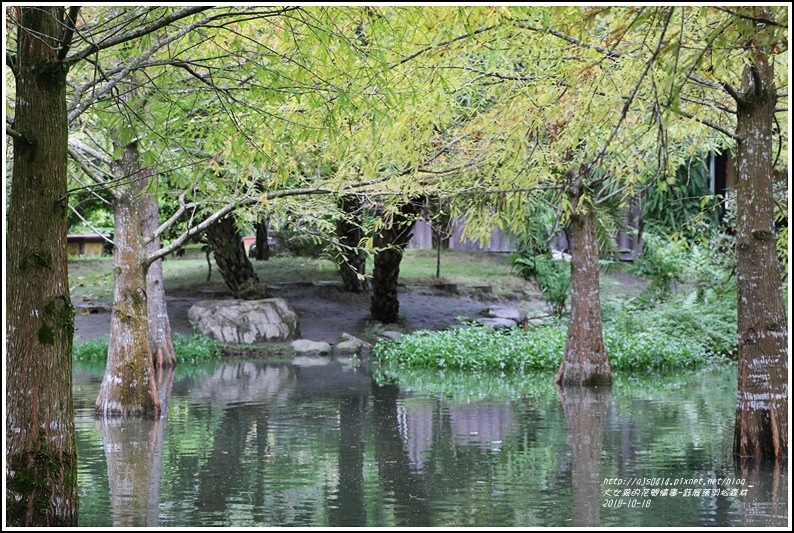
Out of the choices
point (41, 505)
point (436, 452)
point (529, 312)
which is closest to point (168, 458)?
point (436, 452)

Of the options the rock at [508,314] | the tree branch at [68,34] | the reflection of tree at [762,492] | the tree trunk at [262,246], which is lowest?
the reflection of tree at [762,492]

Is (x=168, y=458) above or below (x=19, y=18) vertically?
below

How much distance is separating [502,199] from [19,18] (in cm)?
563

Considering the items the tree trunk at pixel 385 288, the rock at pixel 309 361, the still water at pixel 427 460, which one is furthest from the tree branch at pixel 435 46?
the tree trunk at pixel 385 288

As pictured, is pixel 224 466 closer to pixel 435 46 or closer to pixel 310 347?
pixel 435 46

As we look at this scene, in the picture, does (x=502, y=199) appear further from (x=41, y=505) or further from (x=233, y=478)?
(x=41, y=505)

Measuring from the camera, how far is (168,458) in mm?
10297

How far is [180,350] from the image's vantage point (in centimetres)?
2311

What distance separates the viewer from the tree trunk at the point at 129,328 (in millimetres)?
13062

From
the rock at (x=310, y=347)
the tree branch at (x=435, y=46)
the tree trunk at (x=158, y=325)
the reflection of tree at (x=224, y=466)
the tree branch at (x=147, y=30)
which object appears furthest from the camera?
the rock at (x=310, y=347)

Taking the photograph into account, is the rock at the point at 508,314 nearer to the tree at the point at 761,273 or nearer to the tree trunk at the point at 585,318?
the tree trunk at the point at 585,318

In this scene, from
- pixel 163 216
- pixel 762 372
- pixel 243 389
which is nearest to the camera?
pixel 762 372

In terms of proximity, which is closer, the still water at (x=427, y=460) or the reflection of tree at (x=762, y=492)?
the reflection of tree at (x=762, y=492)

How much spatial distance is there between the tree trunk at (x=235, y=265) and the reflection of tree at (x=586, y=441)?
12.6 meters
